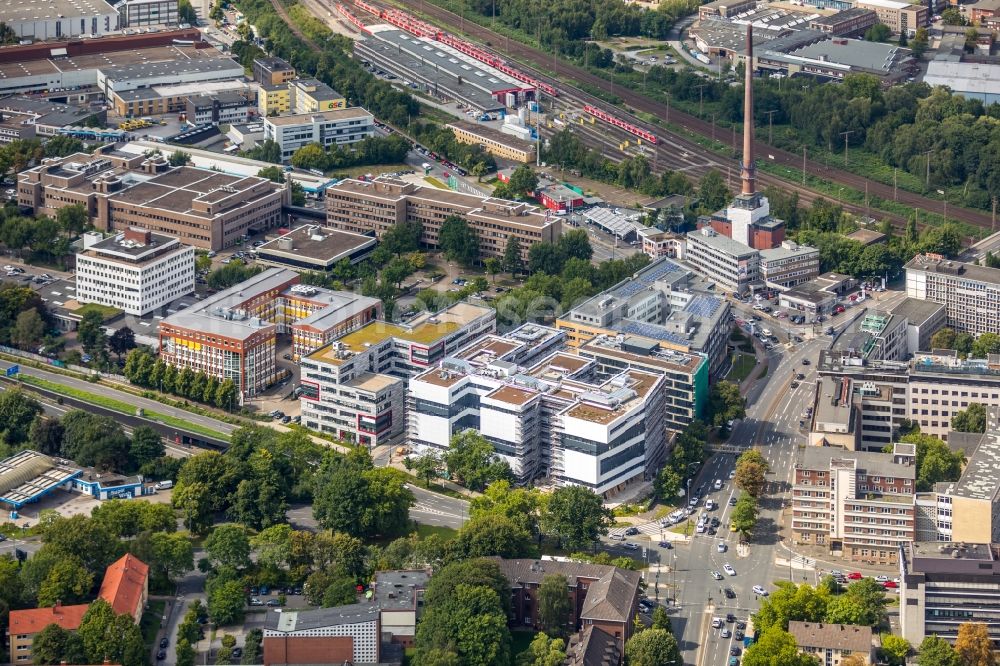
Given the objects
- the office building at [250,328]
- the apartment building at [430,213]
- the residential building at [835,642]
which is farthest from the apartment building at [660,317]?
the residential building at [835,642]

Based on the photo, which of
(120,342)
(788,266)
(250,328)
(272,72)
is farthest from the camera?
(272,72)

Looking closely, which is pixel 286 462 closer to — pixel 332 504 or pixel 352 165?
pixel 332 504

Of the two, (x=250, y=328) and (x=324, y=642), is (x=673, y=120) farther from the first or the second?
(x=324, y=642)

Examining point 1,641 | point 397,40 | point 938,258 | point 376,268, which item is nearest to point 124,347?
point 376,268

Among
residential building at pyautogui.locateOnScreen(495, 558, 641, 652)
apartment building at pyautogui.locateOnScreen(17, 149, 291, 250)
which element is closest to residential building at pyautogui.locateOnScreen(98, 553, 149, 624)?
residential building at pyautogui.locateOnScreen(495, 558, 641, 652)

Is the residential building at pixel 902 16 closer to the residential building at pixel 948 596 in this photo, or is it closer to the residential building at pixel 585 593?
the residential building at pixel 948 596

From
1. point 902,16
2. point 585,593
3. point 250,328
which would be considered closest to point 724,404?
point 585,593
